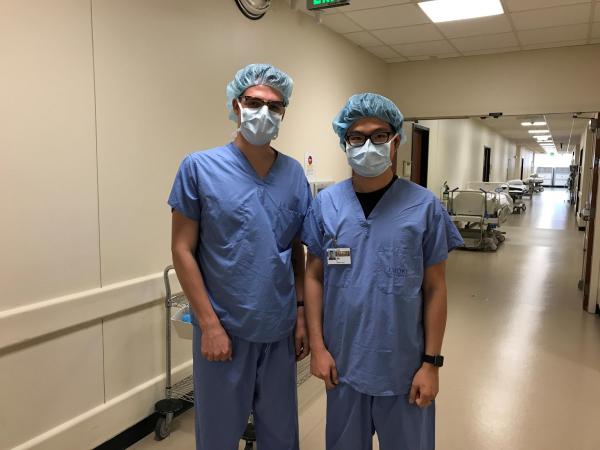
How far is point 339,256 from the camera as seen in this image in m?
1.36

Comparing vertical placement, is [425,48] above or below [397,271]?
above

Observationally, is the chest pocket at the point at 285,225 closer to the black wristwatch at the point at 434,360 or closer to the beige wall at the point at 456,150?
the black wristwatch at the point at 434,360

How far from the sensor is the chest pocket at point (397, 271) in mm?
1309

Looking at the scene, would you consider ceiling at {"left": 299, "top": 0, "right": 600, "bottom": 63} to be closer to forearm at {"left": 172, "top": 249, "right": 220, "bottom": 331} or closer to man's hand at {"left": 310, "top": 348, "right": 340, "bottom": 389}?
forearm at {"left": 172, "top": 249, "right": 220, "bottom": 331}

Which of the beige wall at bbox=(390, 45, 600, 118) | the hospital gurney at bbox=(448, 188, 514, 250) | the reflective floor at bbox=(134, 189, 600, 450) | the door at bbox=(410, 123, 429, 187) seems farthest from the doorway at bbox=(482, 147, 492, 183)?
the beige wall at bbox=(390, 45, 600, 118)

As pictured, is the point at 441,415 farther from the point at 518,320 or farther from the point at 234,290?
the point at 518,320

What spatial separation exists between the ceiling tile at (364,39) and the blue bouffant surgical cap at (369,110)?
303 cm

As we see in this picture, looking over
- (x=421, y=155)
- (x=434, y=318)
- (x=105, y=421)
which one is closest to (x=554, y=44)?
(x=421, y=155)

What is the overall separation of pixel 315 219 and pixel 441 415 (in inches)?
67.5

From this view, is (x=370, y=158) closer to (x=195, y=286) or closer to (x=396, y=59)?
(x=195, y=286)

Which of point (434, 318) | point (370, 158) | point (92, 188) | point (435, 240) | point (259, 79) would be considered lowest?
point (434, 318)

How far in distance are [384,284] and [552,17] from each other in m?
3.38

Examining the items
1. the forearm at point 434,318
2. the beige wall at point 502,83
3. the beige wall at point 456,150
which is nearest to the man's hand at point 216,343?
the forearm at point 434,318

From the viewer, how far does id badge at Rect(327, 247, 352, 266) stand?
1350 mm
